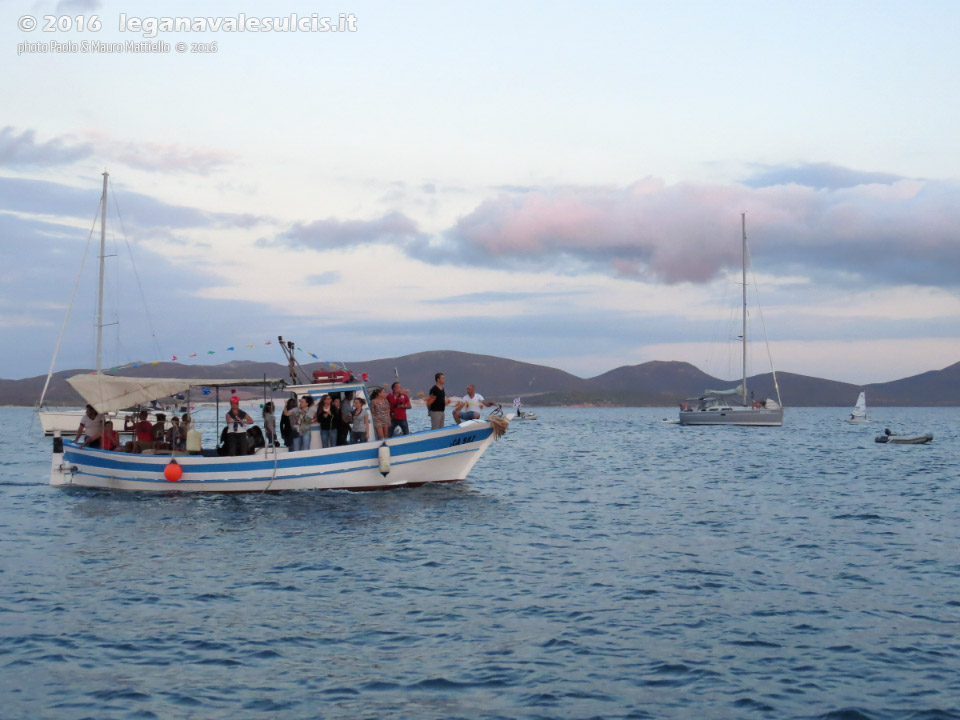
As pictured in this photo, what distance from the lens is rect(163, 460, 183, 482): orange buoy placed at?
28.2 m

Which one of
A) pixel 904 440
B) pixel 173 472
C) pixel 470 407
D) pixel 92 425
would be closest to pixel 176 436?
pixel 173 472

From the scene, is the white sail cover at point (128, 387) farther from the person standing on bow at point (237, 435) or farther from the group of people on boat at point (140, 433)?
the person standing on bow at point (237, 435)

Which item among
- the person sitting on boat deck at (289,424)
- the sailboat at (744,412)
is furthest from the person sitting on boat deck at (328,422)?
the sailboat at (744,412)

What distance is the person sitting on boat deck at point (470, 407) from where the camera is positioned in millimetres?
30266

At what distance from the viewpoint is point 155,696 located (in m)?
10.1

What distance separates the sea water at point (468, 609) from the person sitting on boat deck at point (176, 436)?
233 centimetres

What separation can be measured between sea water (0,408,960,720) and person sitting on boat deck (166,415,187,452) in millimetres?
2335

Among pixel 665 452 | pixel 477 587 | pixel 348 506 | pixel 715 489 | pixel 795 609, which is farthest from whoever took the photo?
pixel 665 452

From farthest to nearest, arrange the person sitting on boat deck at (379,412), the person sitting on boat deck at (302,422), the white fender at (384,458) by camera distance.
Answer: the person sitting on boat deck at (379,412) < the person sitting on boat deck at (302,422) < the white fender at (384,458)

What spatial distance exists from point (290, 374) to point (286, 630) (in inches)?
691

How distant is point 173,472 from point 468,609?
1695 cm

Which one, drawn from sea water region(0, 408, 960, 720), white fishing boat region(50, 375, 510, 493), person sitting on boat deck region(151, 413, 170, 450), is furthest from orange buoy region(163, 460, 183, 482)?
person sitting on boat deck region(151, 413, 170, 450)

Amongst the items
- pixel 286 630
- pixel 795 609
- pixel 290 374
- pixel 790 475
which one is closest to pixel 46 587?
pixel 286 630

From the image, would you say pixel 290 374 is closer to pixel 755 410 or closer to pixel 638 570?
pixel 638 570
